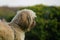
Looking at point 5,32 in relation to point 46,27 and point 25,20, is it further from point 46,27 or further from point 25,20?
point 46,27

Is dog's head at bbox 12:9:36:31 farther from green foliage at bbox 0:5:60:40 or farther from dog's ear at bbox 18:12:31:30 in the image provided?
green foliage at bbox 0:5:60:40

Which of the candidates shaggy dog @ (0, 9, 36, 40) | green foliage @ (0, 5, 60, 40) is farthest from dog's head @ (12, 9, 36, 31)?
green foliage @ (0, 5, 60, 40)

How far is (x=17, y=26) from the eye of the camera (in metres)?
10.0

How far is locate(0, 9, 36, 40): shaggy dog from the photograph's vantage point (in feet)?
31.3

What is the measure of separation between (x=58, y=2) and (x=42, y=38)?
8.53 metres

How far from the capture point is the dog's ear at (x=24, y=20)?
9.83 meters

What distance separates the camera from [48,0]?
77.0 feet

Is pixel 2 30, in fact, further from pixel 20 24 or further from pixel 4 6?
pixel 4 6

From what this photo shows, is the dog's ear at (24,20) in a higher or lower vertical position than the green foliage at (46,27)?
higher

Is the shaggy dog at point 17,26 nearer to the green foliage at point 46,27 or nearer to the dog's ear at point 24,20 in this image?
the dog's ear at point 24,20

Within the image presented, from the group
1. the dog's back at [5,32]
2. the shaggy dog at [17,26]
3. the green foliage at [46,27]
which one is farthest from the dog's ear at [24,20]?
the green foliage at [46,27]

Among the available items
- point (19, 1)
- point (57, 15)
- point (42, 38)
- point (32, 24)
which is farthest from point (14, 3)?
point (32, 24)

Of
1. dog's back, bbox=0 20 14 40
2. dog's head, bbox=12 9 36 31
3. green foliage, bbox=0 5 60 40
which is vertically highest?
dog's head, bbox=12 9 36 31

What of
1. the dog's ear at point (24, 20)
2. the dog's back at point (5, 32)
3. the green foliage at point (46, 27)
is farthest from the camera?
the green foliage at point (46, 27)
